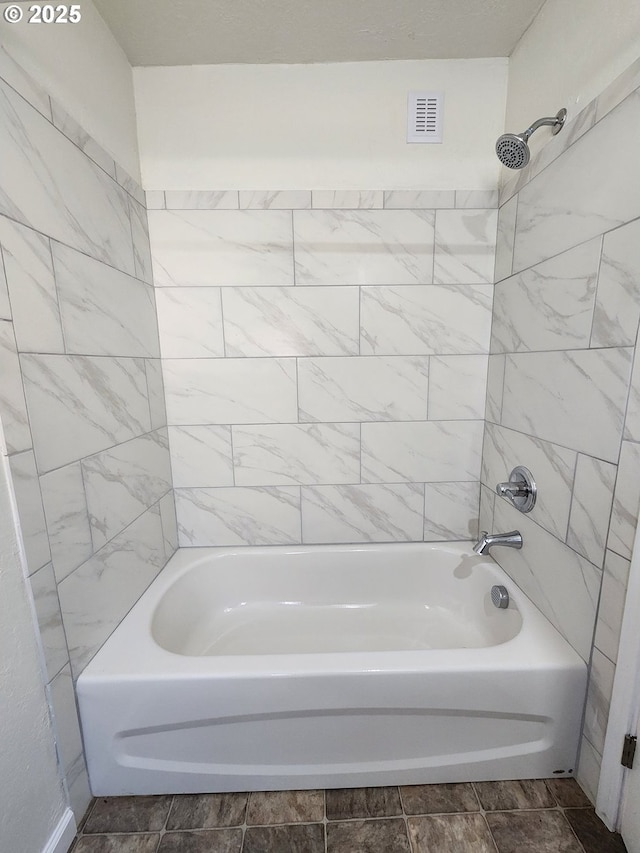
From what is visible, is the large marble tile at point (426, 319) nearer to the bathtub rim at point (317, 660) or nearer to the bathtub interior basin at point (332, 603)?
the bathtub interior basin at point (332, 603)

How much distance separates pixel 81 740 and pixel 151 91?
2.11 meters

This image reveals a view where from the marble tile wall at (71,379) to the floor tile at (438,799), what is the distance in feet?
2.95

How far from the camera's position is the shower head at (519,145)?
0.98 metres

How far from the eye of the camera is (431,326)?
144 cm

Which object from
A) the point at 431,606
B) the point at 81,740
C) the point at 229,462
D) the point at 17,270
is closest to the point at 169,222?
the point at 17,270

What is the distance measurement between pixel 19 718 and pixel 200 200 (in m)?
1.63

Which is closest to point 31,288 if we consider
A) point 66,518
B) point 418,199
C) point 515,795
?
point 66,518

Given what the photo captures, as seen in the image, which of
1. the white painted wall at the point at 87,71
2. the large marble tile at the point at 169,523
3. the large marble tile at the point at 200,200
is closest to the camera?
the white painted wall at the point at 87,71

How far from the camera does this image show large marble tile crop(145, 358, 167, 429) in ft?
4.41

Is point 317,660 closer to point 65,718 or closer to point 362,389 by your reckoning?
point 65,718

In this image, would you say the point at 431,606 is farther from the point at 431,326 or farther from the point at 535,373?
the point at 431,326

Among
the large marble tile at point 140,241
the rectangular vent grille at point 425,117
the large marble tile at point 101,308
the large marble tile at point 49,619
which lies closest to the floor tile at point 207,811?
the large marble tile at point 49,619

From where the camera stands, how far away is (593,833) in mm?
895

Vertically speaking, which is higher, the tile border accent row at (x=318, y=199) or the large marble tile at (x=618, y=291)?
the tile border accent row at (x=318, y=199)
